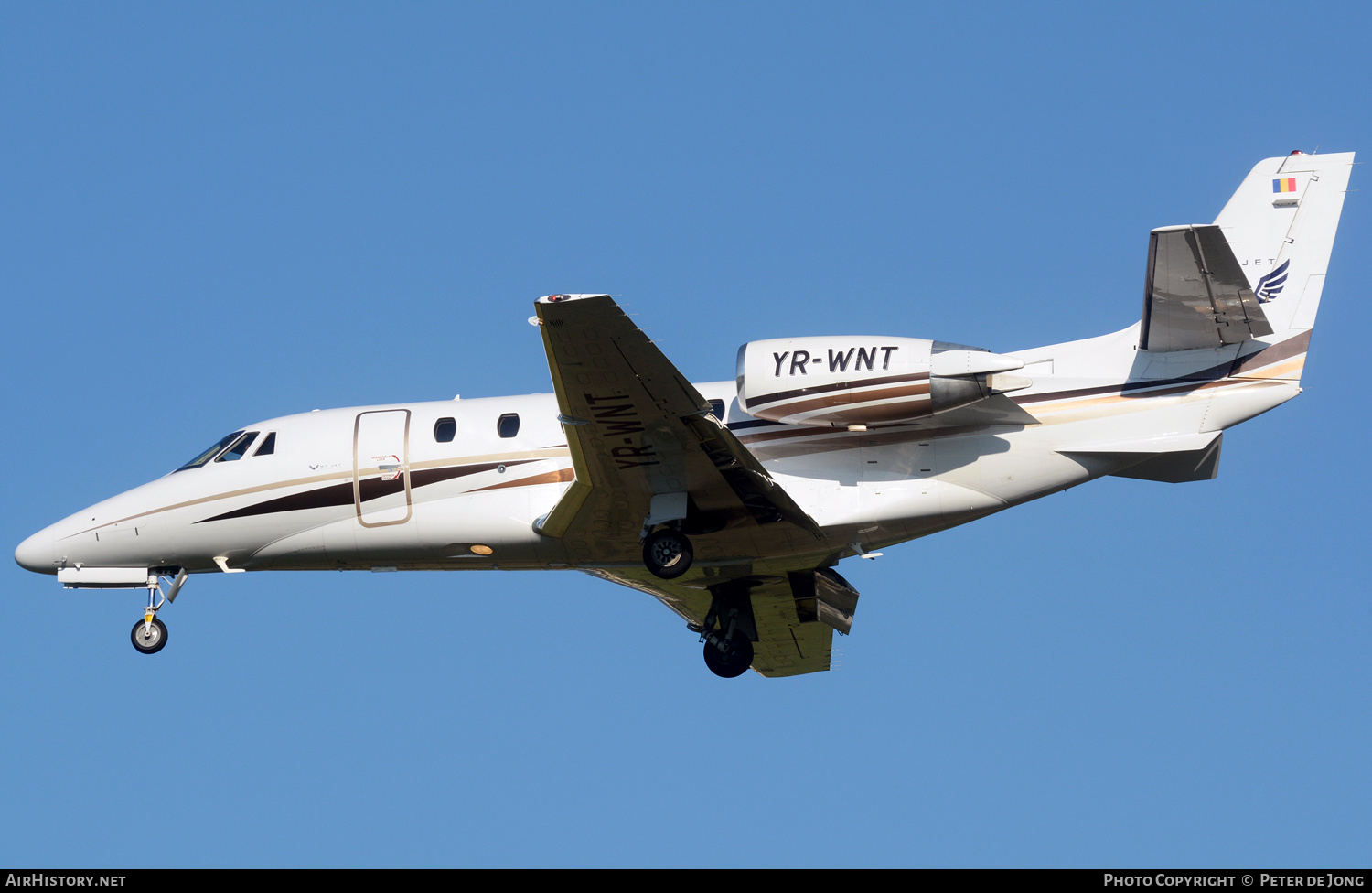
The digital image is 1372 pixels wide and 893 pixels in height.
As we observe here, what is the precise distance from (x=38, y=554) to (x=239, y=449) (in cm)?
342

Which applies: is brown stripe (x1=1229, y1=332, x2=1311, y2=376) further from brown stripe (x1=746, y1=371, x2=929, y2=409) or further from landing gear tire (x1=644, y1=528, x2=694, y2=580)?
landing gear tire (x1=644, y1=528, x2=694, y2=580)

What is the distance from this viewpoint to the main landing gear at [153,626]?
21891mm

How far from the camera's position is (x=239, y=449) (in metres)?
21.7

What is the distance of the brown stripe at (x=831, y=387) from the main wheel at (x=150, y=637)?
986 centimetres

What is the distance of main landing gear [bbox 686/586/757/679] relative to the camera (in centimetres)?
2211

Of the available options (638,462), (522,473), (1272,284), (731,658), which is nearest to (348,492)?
(522,473)

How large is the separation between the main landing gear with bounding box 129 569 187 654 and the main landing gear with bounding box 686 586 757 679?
7.88 meters

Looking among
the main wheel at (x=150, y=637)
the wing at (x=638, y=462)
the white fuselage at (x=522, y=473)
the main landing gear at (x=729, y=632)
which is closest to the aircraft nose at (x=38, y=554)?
the white fuselage at (x=522, y=473)

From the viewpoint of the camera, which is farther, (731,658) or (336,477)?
(731,658)

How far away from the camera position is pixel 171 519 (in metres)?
21.6

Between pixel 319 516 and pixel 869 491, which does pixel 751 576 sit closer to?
pixel 869 491

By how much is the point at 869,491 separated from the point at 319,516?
7775 mm

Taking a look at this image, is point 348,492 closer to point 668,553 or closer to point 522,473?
point 522,473

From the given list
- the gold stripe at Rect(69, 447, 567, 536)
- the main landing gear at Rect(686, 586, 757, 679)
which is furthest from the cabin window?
the main landing gear at Rect(686, 586, 757, 679)
